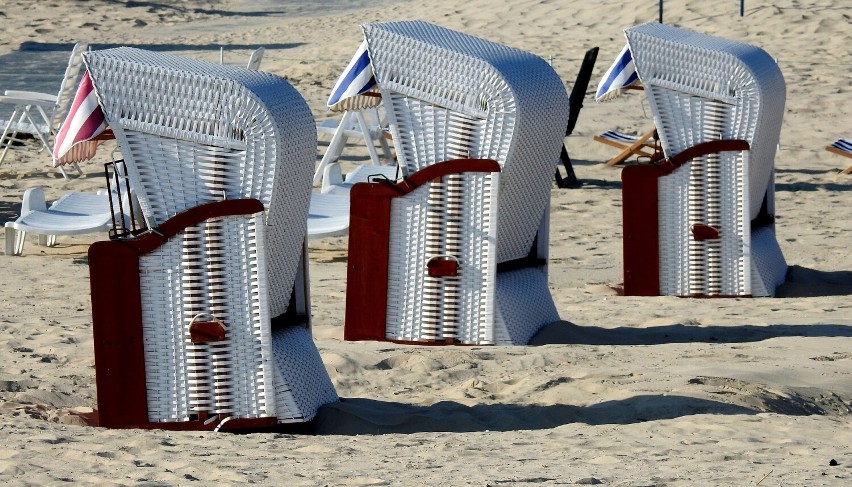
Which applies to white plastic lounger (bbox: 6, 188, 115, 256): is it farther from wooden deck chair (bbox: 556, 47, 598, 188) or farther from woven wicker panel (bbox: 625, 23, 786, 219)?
wooden deck chair (bbox: 556, 47, 598, 188)

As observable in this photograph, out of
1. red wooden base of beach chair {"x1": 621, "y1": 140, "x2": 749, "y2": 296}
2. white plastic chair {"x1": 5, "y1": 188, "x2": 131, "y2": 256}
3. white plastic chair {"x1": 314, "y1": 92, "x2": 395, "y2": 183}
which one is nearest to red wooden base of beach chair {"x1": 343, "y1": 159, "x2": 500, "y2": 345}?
red wooden base of beach chair {"x1": 621, "y1": 140, "x2": 749, "y2": 296}

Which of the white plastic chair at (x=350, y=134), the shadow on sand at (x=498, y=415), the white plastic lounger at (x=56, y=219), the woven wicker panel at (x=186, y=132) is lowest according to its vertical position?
the shadow on sand at (x=498, y=415)

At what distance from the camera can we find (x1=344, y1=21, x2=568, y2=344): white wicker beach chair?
7.14m

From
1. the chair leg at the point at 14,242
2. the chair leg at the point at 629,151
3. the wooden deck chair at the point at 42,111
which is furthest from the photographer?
the chair leg at the point at 629,151

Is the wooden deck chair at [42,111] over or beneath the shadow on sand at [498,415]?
over

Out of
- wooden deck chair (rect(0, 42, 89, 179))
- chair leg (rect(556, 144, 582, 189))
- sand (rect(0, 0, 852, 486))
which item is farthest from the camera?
chair leg (rect(556, 144, 582, 189))

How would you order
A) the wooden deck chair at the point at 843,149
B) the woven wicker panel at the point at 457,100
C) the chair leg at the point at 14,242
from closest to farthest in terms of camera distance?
the woven wicker panel at the point at 457,100
the chair leg at the point at 14,242
the wooden deck chair at the point at 843,149

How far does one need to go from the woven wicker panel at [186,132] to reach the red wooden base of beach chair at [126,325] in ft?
0.26

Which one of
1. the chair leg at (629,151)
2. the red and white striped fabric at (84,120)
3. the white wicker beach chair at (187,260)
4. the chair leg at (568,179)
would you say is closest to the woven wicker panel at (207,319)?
the white wicker beach chair at (187,260)

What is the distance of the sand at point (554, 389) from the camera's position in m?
4.76

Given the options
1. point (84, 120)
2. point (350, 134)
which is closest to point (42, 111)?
point (350, 134)

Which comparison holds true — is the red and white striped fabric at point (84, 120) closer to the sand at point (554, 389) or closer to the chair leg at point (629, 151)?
the sand at point (554, 389)

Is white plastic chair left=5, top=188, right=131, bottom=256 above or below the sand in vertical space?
above

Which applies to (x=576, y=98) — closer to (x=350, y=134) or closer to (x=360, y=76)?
(x=350, y=134)
